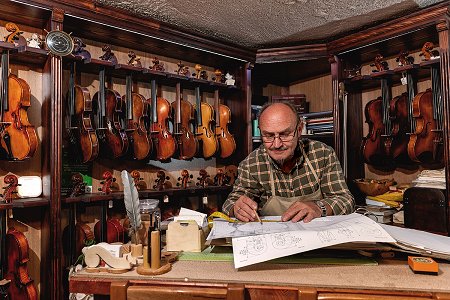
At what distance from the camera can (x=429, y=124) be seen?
114 inches

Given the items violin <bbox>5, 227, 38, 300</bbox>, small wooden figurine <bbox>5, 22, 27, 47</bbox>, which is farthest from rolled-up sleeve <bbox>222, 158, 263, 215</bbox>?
small wooden figurine <bbox>5, 22, 27, 47</bbox>


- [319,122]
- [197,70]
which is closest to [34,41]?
[197,70]

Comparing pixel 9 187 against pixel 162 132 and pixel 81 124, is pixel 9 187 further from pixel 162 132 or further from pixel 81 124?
pixel 162 132

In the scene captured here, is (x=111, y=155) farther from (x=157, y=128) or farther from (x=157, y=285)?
(x=157, y=285)

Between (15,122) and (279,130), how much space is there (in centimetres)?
172

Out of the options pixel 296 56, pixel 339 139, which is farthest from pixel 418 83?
pixel 296 56

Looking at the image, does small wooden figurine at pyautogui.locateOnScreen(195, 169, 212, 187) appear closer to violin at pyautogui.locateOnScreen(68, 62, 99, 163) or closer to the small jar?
violin at pyautogui.locateOnScreen(68, 62, 99, 163)

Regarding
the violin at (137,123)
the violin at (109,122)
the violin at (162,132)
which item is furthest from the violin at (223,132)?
the violin at (109,122)

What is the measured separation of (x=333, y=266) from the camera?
104 cm

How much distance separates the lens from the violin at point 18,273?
239 cm

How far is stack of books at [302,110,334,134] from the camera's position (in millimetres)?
3736

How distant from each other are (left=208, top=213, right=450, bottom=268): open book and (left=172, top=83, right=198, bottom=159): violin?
2075 mm

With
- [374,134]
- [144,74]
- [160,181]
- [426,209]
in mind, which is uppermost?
[144,74]

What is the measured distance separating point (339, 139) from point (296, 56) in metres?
0.97
